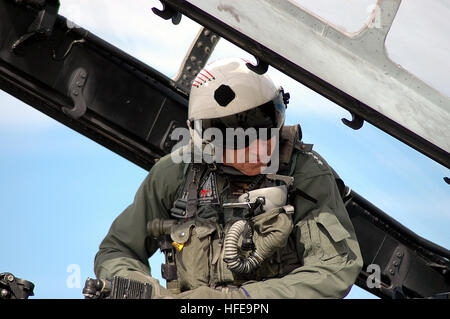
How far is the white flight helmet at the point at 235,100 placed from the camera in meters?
3.57

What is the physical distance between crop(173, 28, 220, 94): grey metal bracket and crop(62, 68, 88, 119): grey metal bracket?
0.47 metres

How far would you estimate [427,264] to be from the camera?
487 centimetres

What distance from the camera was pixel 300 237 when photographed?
138 inches

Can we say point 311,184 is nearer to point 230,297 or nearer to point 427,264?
point 230,297

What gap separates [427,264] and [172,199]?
1.75 m

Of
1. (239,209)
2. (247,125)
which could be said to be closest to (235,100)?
(247,125)

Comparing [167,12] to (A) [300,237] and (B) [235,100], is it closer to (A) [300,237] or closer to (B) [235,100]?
(B) [235,100]

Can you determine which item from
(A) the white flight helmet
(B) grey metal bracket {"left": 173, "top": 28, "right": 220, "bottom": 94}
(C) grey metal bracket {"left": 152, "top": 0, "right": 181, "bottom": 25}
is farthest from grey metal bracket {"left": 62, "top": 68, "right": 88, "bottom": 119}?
(C) grey metal bracket {"left": 152, "top": 0, "right": 181, "bottom": 25}

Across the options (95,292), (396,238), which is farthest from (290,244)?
(396,238)

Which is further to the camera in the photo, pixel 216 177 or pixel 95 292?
pixel 216 177

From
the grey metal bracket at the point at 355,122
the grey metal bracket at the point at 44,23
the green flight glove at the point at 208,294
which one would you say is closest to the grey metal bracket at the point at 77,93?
the grey metal bracket at the point at 44,23

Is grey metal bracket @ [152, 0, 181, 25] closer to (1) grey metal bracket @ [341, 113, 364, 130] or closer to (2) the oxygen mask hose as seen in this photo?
(1) grey metal bracket @ [341, 113, 364, 130]

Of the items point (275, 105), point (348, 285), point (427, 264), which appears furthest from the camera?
point (427, 264)

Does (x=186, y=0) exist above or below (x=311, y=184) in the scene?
above
